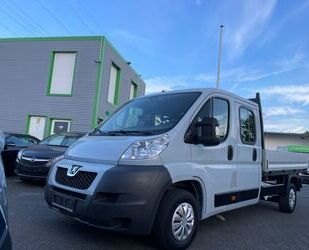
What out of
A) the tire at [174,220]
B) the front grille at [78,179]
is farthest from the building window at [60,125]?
the tire at [174,220]

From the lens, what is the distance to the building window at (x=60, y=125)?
21719 mm

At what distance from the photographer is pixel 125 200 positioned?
422 centimetres

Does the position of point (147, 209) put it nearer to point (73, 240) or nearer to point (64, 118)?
point (73, 240)

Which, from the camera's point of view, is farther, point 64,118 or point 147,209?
point 64,118

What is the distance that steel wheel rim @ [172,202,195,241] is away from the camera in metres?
4.59

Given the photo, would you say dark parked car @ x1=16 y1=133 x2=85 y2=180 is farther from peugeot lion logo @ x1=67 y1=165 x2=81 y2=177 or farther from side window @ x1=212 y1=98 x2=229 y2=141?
side window @ x1=212 y1=98 x2=229 y2=141

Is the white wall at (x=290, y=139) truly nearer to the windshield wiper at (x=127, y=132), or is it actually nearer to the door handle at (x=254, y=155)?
the door handle at (x=254, y=155)

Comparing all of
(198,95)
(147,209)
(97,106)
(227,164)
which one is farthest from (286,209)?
(97,106)

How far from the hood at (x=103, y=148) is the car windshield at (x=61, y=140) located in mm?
5996

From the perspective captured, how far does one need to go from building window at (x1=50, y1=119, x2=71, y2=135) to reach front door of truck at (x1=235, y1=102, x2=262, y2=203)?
16273 mm

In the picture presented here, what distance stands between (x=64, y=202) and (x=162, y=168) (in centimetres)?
132

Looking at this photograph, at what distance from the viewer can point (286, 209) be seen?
8195 millimetres

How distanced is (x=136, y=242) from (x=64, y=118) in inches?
694

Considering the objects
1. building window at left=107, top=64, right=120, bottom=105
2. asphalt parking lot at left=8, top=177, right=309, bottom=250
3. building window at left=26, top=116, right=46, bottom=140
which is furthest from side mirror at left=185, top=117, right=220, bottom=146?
building window at left=107, top=64, right=120, bottom=105
